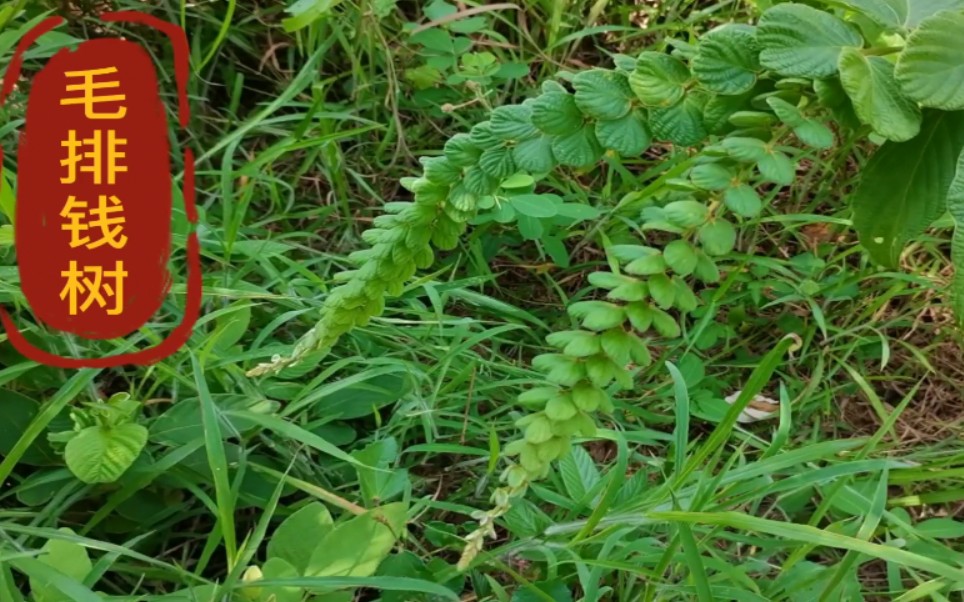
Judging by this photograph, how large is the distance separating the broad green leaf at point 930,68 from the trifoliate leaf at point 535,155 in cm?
23

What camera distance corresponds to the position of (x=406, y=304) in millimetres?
1287

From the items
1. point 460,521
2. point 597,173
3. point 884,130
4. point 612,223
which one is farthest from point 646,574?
point 597,173

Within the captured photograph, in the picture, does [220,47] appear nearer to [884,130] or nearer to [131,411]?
[131,411]

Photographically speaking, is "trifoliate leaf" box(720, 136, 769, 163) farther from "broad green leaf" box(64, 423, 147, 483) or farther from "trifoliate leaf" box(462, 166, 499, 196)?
"broad green leaf" box(64, 423, 147, 483)

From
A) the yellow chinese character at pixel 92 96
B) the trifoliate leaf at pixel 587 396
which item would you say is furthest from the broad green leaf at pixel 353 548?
the yellow chinese character at pixel 92 96

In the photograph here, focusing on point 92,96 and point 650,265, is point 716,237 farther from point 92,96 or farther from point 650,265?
point 92,96

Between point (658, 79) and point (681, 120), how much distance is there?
33 mm

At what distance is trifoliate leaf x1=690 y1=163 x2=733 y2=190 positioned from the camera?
1.88 feet

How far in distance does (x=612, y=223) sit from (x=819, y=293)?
0.33 meters

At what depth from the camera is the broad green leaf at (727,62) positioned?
59 centimetres

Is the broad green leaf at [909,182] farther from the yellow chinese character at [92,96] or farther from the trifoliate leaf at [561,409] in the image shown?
the yellow chinese character at [92,96]

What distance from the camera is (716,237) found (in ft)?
1.90

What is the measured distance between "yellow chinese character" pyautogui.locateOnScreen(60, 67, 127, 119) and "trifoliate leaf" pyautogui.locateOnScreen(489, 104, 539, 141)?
902 millimetres

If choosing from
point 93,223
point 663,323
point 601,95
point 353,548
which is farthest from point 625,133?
point 93,223
